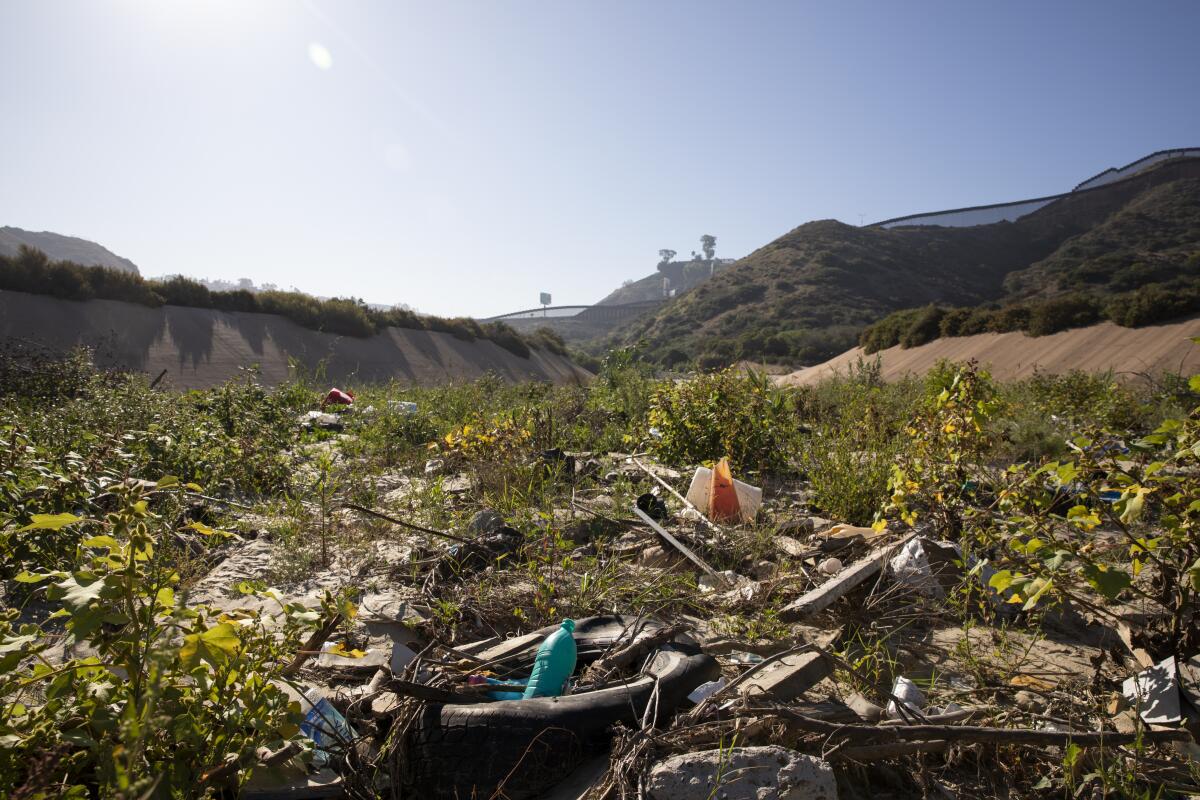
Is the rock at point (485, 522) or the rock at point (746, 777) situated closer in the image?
the rock at point (746, 777)

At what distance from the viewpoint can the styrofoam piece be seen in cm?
387

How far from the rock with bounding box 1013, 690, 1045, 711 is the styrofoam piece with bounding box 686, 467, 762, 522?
1647mm

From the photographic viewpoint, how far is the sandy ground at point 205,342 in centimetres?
1170

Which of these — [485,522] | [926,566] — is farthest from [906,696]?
[485,522]

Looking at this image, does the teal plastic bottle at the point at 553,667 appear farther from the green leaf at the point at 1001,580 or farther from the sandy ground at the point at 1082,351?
the sandy ground at the point at 1082,351

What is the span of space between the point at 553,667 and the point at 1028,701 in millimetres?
1692

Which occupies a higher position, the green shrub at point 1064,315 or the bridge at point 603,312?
the bridge at point 603,312

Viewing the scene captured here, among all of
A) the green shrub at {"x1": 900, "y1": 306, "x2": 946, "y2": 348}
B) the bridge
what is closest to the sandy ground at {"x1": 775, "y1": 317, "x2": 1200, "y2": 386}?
the green shrub at {"x1": 900, "y1": 306, "x2": 946, "y2": 348}

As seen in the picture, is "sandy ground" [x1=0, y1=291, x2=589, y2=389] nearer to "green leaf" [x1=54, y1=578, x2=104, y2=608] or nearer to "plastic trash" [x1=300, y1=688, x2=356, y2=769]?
"plastic trash" [x1=300, y1=688, x2=356, y2=769]

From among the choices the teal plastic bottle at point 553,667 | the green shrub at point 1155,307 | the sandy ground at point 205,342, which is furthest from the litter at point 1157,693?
the green shrub at point 1155,307

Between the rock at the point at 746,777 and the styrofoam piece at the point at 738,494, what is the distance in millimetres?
2182

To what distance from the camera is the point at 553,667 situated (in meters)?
1.93

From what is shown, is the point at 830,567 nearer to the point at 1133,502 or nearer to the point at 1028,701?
the point at 1028,701

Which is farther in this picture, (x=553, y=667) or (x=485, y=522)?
(x=485, y=522)
